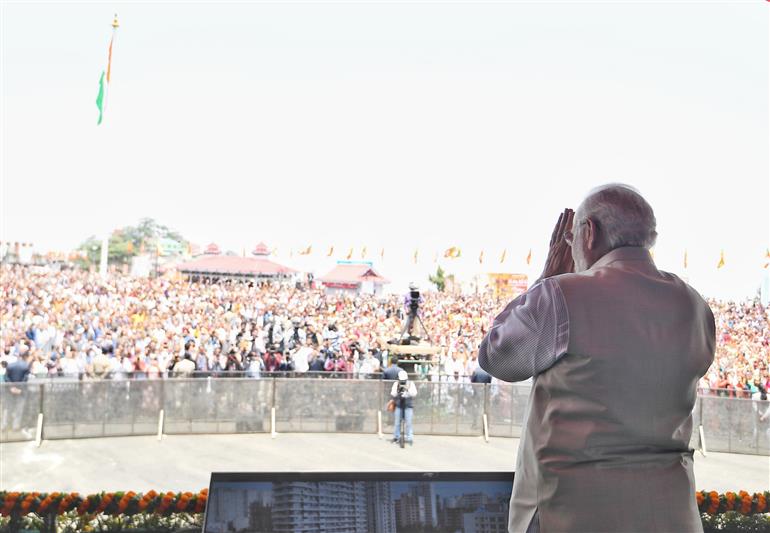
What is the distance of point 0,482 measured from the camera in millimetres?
9602

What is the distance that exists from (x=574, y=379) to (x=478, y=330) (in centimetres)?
2292

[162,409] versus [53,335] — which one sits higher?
[53,335]

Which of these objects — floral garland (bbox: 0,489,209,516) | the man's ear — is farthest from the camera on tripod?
the man's ear

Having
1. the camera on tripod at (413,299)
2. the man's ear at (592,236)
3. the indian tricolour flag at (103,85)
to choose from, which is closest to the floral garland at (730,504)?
the man's ear at (592,236)

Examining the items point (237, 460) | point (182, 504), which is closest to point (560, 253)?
point (182, 504)

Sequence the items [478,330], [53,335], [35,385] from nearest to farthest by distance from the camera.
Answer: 1. [35,385]
2. [53,335]
3. [478,330]

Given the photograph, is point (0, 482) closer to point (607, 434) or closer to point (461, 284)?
point (607, 434)

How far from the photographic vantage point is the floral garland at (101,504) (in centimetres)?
516

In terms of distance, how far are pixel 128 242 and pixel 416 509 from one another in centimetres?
9761

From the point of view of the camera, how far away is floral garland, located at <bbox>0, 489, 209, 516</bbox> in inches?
203

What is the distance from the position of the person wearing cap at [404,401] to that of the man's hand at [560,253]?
35.6 ft

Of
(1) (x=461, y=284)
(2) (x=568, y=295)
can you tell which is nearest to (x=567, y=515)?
(2) (x=568, y=295)

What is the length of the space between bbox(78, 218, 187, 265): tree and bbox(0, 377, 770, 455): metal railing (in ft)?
256

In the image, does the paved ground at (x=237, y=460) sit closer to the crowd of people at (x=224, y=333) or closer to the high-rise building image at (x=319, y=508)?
the crowd of people at (x=224, y=333)
